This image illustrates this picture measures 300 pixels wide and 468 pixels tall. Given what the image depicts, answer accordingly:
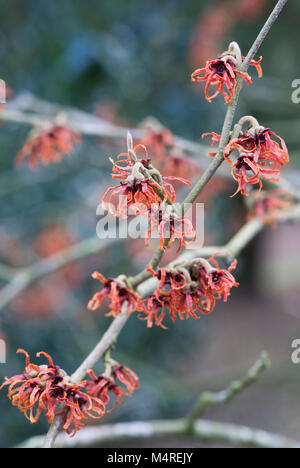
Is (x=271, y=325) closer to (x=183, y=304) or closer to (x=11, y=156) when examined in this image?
(x=11, y=156)

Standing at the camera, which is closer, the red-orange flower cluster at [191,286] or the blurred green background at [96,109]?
the red-orange flower cluster at [191,286]

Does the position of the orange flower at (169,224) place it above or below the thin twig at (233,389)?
above

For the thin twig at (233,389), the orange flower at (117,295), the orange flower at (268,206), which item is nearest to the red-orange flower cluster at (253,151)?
the orange flower at (117,295)

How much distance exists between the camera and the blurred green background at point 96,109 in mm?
3166

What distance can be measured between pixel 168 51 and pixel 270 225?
7.95ft

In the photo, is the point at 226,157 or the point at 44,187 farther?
the point at 44,187

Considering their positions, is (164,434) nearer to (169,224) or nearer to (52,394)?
(52,394)

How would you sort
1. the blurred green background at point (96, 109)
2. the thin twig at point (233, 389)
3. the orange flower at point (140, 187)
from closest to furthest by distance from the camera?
the orange flower at point (140, 187) < the thin twig at point (233, 389) < the blurred green background at point (96, 109)

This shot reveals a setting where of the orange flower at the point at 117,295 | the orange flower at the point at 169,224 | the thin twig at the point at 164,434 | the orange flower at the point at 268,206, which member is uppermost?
the orange flower at the point at 268,206

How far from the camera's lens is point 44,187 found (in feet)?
11.6

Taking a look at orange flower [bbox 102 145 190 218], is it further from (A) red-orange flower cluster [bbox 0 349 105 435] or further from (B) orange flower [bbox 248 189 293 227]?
(B) orange flower [bbox 248 189 293 227]

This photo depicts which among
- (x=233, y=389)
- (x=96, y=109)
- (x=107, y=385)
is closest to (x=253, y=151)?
(x=107, y=385)

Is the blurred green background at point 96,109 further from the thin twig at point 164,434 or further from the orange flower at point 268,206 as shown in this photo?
the thin twig at point 164,434

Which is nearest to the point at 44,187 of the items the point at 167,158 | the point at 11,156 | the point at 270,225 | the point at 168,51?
the point at 11,156
